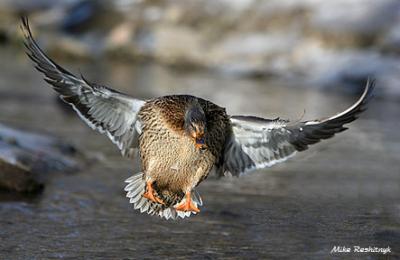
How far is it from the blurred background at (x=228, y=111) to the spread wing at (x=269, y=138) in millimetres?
535

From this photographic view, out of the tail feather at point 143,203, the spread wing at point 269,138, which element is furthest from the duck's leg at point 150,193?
the spread wing at point 269,138

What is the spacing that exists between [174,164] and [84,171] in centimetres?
283

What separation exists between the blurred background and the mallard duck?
1.24 feet

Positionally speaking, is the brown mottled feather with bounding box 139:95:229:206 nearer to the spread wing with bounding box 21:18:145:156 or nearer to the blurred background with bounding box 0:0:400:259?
the spread wing with bounding box 21:18:145:156

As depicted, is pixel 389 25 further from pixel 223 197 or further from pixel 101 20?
pixel 223 197

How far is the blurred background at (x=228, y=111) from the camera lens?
6.25m

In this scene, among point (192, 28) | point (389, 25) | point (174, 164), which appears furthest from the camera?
point (192, 28)

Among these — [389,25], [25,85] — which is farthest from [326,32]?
[25,85]

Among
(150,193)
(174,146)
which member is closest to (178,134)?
(174,146)

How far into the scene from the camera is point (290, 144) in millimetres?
6355

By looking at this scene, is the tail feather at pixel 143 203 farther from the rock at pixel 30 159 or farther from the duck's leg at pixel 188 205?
the rock at pixel 30 159

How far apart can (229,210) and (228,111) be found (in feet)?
19.1

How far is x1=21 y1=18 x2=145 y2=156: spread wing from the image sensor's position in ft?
20.3

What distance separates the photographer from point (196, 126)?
560 centimetres
